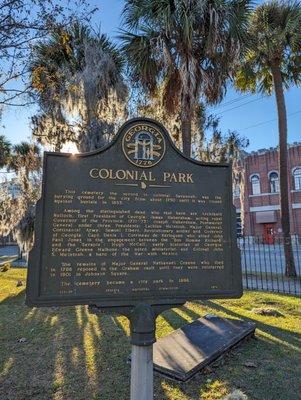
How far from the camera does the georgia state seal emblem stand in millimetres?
3543

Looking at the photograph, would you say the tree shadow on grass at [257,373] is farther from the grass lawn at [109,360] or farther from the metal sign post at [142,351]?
the metal sign post at [142,351]

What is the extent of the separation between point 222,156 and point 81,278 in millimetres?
13928

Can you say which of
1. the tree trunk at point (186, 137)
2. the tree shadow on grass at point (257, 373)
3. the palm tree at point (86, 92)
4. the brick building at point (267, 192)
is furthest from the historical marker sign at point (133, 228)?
the brick building at point (267, 192)

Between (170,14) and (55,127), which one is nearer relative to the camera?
(170,14)

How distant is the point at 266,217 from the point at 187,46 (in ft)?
101

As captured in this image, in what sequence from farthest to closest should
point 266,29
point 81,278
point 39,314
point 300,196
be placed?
1. point 300,196
2. point 266,29
3. point 39,314
4. point 81,278

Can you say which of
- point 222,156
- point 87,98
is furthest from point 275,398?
point 222,156

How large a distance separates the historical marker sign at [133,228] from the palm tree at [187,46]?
6.17m

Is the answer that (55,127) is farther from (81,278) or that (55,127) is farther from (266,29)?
(81,278)

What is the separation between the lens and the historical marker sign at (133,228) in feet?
10.5

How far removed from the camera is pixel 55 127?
498 inches

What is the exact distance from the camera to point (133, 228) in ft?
11.2

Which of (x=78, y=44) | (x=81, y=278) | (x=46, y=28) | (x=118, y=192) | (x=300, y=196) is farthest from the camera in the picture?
(x=300, y=196)

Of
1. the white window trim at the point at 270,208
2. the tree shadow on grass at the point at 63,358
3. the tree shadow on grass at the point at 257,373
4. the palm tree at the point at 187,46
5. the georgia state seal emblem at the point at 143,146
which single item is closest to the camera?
the georgia state seal emblem at the point at 143,146
